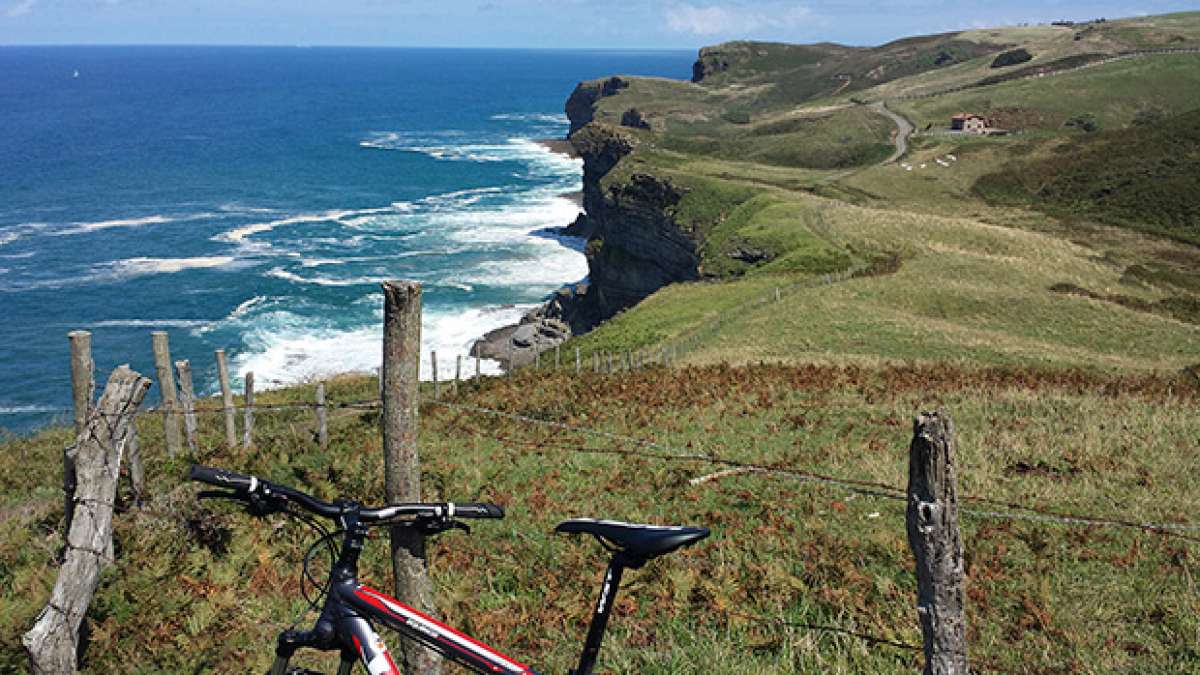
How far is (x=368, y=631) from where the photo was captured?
4.72 metres

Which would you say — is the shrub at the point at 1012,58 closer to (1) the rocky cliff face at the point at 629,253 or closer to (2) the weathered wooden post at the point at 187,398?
(1) the rocky cliff face at the point at 629,253

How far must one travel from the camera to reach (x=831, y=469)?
45.0 feet

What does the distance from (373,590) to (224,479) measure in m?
1.01

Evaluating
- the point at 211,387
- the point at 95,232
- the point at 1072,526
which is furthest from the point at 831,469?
the point at 95,232

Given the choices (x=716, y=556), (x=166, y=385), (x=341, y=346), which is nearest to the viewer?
(x=716, y=556)

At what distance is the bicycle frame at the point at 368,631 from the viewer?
4602 mm

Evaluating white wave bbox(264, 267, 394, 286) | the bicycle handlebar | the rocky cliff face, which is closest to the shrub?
the rocky cliff face

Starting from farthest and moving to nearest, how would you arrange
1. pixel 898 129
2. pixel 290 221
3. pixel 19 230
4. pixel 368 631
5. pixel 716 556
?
pixel 898 129
pixel 290 221
pixel 19 230
pixel 716 556
pixel 368 631

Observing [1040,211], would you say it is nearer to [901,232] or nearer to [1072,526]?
[901,232]

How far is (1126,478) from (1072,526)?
2789 millimetres

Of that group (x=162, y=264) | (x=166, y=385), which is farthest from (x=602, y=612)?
(x=162, y=264)

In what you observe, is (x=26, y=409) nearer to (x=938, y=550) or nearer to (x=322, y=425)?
(x=322, y=425)

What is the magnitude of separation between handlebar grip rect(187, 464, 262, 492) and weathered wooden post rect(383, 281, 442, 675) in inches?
58.9

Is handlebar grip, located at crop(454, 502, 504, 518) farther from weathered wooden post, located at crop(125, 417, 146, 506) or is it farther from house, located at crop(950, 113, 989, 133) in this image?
house, located at crop(950, 113, 989, 133)
